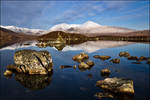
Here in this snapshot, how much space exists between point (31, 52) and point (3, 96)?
866 centimetres

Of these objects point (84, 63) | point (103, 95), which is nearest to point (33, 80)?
point (103, 95)

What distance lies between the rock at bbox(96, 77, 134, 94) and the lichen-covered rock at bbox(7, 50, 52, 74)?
9.65 metres

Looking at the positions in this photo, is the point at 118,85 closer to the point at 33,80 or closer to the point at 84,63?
the point at 33,80

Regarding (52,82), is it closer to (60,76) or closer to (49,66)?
(60,76)

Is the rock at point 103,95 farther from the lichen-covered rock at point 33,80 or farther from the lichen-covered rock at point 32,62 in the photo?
the lichen-covered rock at point 32,62

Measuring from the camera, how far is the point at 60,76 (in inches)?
835

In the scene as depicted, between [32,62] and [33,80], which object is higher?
[32,62]

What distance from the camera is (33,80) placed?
61.3 ft

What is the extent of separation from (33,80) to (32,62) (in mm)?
3196

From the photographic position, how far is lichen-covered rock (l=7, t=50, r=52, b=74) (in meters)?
20.6

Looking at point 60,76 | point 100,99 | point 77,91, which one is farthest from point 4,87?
point 100,99

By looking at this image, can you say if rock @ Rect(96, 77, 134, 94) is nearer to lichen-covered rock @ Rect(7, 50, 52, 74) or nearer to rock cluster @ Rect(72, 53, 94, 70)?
rock cluster @ Rect(72, 53, 94, 70)

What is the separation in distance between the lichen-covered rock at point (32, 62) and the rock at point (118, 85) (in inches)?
380

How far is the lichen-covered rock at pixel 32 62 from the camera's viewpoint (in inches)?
810
